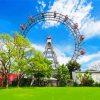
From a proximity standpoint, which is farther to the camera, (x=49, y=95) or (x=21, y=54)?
(x=21, y=54)

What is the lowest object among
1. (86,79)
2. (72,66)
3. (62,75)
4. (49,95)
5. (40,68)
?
(49,95)

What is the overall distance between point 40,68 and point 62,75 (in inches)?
534

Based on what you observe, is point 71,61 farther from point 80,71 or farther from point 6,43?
point 6,43

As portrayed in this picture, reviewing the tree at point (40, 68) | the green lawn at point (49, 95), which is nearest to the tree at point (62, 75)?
the tree at point (40, 68)

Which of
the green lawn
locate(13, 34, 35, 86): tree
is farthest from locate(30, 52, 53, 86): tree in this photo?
the green lawn

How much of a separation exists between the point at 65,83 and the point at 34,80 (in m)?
7.19

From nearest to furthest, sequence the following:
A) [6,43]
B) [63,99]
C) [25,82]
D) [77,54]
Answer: [63,99], [6,43], [25,82], [77,54]

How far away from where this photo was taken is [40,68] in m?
60.7

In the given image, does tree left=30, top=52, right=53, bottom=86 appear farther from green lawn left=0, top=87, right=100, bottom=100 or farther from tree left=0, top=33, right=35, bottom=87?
green lawn left=0, top=87, right=100, bottom=100

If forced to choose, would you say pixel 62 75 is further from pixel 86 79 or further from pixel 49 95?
pixel 49 95

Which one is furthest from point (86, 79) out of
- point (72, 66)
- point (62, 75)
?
point (72, 66)

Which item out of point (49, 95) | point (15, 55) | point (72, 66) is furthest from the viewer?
point (72, 66)

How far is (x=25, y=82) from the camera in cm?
7175

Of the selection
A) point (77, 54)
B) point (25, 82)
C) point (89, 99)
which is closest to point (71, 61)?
point (77, 54)
